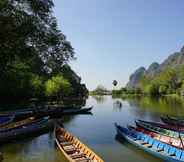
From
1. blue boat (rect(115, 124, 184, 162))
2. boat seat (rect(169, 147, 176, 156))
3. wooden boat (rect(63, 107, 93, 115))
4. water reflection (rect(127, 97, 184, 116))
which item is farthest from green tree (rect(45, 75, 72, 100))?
boat seat (rect(169, 147, 176, 156))

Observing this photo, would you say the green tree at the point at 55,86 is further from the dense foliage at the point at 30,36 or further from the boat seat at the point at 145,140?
the boat seat at the point at 145,140

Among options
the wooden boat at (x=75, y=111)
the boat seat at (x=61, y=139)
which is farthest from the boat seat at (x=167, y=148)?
the wooden boat at (x=75, y=111)

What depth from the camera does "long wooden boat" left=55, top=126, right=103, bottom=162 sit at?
17.2m

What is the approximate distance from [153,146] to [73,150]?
6413 mm

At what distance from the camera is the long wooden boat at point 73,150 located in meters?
17.2

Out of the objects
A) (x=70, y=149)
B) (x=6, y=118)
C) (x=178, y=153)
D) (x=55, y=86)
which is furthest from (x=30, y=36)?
(x=55, y=86)

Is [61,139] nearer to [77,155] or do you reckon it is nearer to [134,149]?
[77,155]

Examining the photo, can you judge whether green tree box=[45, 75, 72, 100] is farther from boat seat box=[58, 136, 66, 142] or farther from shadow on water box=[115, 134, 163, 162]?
boat seat box=[58, 136, 66, 142]

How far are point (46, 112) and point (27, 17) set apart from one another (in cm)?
1765

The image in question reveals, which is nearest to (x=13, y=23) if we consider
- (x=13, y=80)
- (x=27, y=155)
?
(x=27, y=155)

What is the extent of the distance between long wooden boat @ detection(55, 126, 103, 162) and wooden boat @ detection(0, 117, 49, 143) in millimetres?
4239

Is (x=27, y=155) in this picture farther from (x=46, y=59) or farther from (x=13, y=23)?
(x=46, y=59)

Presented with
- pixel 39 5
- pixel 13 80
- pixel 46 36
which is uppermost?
pixel 39 5

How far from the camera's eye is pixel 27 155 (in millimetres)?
20781
